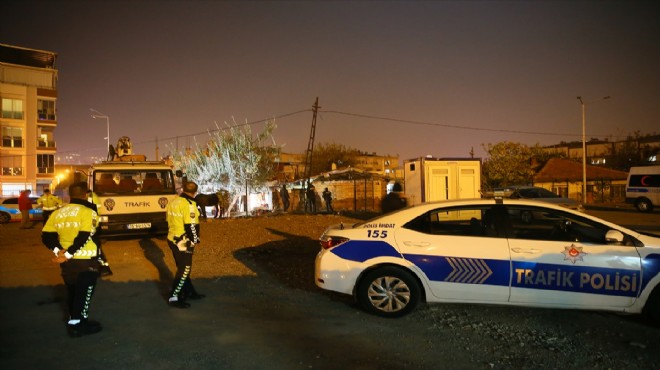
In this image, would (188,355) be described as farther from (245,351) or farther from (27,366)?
(27,366)

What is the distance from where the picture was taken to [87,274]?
17.3 feet

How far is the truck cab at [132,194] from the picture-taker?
41.2 feet

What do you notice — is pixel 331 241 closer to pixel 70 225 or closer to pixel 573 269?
pixel 573 269

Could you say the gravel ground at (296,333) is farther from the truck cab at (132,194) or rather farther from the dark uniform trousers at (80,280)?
the truck cab at (132,194)

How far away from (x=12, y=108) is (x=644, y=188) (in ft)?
177

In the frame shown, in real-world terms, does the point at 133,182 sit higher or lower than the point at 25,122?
lower

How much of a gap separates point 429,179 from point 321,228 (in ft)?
13.1

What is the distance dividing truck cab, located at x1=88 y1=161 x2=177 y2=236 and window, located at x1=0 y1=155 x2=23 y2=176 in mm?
43012

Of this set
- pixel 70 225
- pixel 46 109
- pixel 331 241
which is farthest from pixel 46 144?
pixel 331 241

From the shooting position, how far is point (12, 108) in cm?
4916

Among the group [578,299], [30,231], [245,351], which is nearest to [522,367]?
[578,299]

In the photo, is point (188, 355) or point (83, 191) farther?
point (83, 191)

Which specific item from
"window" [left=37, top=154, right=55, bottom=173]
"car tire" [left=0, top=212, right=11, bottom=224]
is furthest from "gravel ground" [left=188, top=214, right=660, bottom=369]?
"window" [left=37, top=154, right=55, bottom=173]

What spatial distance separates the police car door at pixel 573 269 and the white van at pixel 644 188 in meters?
23.5
